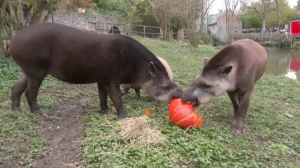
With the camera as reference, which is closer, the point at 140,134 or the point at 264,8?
the point at 140,134

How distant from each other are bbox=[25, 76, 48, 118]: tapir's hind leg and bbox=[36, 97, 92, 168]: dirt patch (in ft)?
1.23

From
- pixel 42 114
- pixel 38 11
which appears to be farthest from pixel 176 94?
pixel 38 11

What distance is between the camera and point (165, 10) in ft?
101

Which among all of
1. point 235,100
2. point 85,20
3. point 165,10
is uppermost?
point 165,10

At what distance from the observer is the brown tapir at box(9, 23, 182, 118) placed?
17.3ft

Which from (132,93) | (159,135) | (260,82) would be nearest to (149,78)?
(159,135)

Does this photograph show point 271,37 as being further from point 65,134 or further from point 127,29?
point 65,134

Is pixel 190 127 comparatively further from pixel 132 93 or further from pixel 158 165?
pixel 132 93

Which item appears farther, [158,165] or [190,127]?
[190,127]

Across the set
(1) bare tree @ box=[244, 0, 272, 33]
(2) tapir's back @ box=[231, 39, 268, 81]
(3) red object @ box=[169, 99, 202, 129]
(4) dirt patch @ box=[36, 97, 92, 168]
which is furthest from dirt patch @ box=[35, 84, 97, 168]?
(1) bare tree @ box=[244, 0, 272, 33]

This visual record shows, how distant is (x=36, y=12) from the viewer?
1102 centimetres

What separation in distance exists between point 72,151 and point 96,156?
496 mm

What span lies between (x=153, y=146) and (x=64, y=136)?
1.45 m

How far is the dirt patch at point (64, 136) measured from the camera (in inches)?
154
